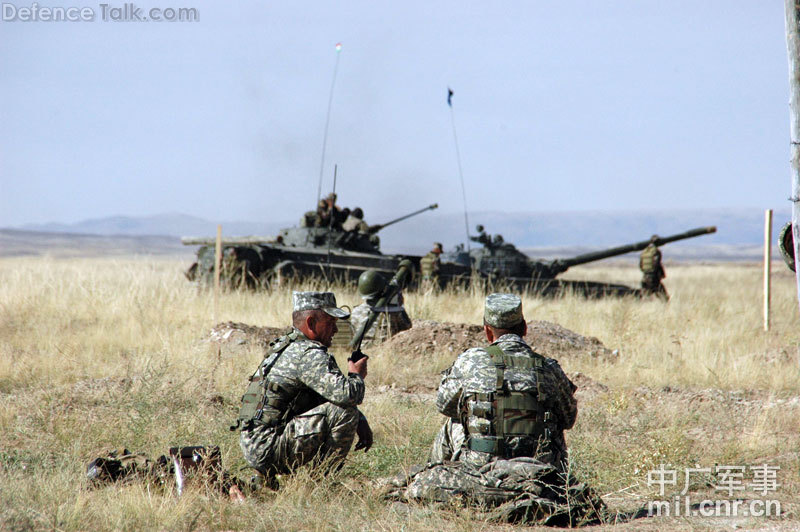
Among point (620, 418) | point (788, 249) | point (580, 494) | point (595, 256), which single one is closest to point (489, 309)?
point (580, 494)

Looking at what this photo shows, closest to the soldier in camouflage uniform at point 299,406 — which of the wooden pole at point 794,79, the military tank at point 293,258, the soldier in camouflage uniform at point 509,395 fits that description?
the soldier in camouflage uniform at point 509,395

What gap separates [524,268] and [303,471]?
15.1m

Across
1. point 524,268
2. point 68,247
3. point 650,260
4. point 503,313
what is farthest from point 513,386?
point 68,247

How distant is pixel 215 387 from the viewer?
776 centimetres

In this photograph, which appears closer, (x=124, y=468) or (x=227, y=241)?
(x=124, y=468)

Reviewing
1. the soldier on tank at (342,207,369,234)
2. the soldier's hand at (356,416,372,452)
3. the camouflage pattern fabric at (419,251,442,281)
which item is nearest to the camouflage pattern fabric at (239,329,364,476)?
the soldier's hand at (356,416,372,452)

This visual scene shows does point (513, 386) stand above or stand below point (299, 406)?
above

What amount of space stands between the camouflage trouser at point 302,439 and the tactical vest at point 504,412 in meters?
0.78

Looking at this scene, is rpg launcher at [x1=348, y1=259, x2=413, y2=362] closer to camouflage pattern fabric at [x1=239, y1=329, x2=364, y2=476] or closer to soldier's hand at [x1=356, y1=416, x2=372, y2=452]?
camouflage pattern fabric at [x1=239, y1=329, x2=364, y2=476]

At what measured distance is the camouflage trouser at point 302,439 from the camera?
500cm

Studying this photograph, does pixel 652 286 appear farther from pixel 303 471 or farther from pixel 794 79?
pixel 303 471

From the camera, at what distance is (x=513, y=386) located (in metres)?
4.59

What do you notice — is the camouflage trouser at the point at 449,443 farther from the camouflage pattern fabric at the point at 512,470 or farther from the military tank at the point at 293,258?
the military tank at the point at 293,258

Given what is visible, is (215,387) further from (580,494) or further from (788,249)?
(788,249)
